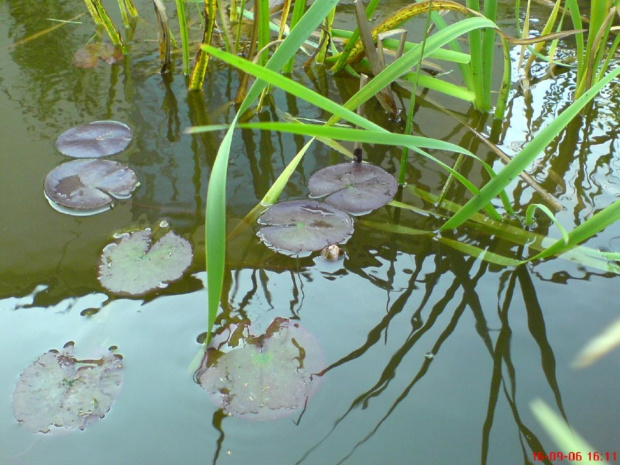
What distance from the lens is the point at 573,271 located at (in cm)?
108

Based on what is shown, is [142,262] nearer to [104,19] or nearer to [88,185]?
[88,185]

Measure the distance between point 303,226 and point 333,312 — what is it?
9.3 inches

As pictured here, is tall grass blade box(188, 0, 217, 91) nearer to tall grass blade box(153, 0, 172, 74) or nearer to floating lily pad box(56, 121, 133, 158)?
tall grass blade box(153, 0, 172, 74)

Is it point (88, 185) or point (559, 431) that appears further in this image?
point (88, 185)

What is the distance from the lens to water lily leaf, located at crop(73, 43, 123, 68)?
188cm

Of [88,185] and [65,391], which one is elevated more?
[88,185]

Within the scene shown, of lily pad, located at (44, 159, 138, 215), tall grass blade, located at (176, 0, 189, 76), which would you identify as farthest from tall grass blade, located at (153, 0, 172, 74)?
lily pad, located at (44, 159, 138, 215)

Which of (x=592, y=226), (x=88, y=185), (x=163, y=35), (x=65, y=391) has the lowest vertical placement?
(x=65, y=391)

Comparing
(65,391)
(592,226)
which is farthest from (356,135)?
(65,391)

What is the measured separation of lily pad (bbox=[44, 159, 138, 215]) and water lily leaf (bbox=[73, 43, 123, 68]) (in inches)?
25.8

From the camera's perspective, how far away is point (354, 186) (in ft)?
4.30

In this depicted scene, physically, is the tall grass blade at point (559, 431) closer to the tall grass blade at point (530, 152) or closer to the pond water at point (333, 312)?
the pond water at point (333, 312)

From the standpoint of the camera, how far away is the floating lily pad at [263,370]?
86 cm

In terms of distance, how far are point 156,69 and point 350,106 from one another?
1067 mm
